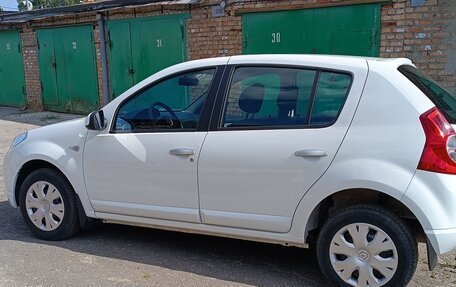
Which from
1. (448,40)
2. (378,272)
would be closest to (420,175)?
(378,272)

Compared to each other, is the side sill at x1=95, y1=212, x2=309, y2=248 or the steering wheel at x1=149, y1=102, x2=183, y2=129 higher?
the steering wheel at x1=149, y1=102, x2=183, y2=129

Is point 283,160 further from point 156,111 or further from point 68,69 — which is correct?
point 68,69

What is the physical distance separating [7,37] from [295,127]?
1351 cm

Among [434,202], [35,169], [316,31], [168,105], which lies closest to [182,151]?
[168,105]

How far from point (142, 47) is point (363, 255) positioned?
8664mm

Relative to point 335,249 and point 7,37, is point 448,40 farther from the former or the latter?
point 7,37

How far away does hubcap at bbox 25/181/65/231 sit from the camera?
171 inches

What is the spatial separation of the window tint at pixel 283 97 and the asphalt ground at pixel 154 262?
1195mm

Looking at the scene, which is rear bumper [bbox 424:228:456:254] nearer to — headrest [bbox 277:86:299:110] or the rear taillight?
the rear taillight

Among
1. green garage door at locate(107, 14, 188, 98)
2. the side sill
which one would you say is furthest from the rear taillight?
green garage door at locate(107, 14, 188, 98)

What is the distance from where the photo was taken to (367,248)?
3.21 meters

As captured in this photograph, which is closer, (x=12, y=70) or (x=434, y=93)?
(x=434, y=93)

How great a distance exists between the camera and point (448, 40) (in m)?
6.81

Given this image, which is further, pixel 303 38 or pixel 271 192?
pixel 303 38
